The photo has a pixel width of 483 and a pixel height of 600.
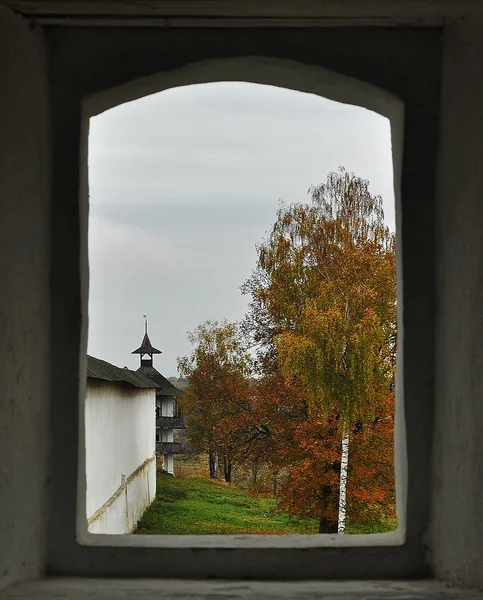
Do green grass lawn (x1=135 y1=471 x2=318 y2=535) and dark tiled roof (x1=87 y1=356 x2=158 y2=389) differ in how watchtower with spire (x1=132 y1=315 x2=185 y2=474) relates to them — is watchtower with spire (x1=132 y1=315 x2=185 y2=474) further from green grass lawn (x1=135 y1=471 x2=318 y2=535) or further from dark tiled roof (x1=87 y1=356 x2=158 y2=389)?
dark tiled roof (x1=87 y1=356 x2=158 y2=389)

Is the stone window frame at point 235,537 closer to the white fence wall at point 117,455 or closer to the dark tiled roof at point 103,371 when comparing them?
the white fence wall at point 117,455

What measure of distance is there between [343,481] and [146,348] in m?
8.86

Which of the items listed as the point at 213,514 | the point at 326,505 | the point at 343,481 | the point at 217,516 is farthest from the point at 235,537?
the point at 213,514

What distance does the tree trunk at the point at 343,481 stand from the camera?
34.1 ft

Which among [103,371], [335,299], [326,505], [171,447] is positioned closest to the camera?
[103,371]

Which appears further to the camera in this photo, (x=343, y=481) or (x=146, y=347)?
(x=146, y=347)

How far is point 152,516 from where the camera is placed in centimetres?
1284
